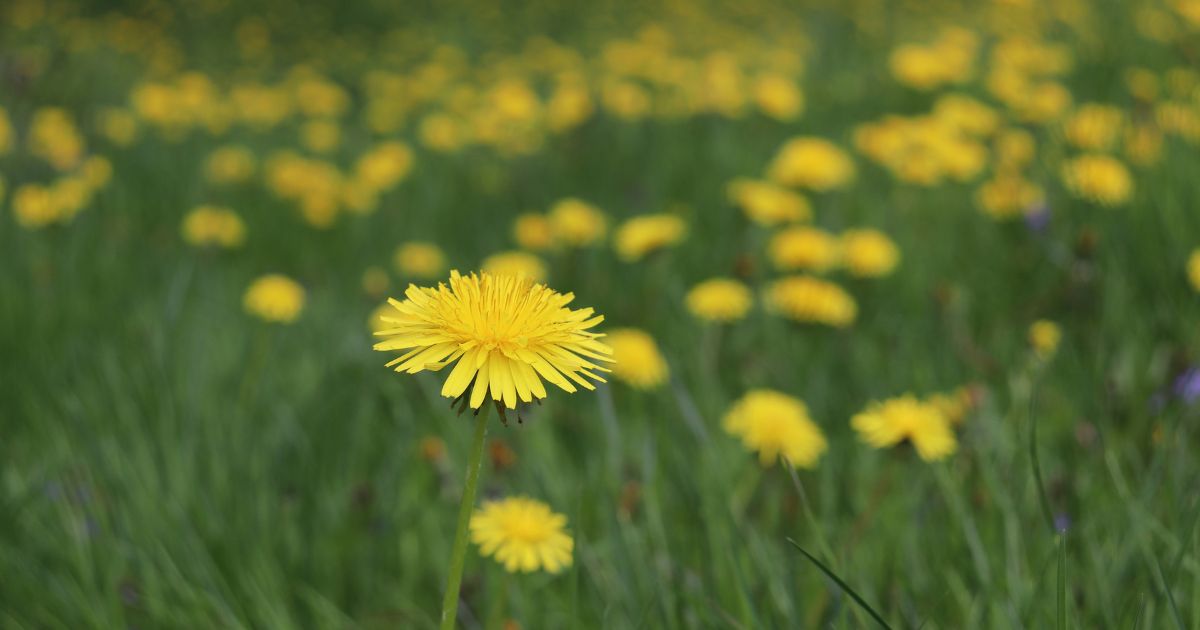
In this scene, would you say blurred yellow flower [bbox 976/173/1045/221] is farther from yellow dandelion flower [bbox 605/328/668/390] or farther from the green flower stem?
the green flower stem

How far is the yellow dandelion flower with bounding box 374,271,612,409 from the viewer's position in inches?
31.9

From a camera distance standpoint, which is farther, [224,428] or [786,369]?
[786,369]

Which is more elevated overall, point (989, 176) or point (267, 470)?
point (989, 176)

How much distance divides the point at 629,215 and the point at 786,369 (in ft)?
3.83

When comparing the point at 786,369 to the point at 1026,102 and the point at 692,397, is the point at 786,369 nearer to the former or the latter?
the point at 692,397

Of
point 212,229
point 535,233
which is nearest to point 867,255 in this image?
point 535,233

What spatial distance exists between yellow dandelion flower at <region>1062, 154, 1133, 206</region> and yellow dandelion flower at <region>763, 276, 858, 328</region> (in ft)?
2.28

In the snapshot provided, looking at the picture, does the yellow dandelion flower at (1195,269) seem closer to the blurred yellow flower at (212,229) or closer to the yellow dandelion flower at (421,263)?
the yellow dandelion flower at (421,263)

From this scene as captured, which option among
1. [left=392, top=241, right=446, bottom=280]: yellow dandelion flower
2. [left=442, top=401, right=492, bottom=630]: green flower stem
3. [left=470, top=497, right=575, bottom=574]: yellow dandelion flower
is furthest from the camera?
[left=392, top=241, right=446, bottom=280]: yellow dandelion flower

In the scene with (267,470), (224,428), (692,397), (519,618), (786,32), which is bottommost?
(519,618)

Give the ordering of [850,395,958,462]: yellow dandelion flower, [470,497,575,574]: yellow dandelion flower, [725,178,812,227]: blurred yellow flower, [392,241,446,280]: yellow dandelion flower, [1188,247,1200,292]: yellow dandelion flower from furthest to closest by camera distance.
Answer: [392,241,446,280]: yellow dandelion flower, [725,178,812,227]: blurred yellow flower, [1188,247,1200,292]: yellow dandelion flower, [850,395,958,462]: yellow dandelion flower, [470,497,575,574]: yellow dandelion flower

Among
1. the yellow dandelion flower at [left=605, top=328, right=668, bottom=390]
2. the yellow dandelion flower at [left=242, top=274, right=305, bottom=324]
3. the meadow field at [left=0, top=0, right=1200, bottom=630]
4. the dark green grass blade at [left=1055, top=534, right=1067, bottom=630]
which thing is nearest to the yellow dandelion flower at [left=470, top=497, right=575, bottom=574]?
the meadow field at [left=0, top=0, right=1200, bottom=630]

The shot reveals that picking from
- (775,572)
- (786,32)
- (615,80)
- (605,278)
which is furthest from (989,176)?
(786,32)

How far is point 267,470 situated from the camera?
167 cm
